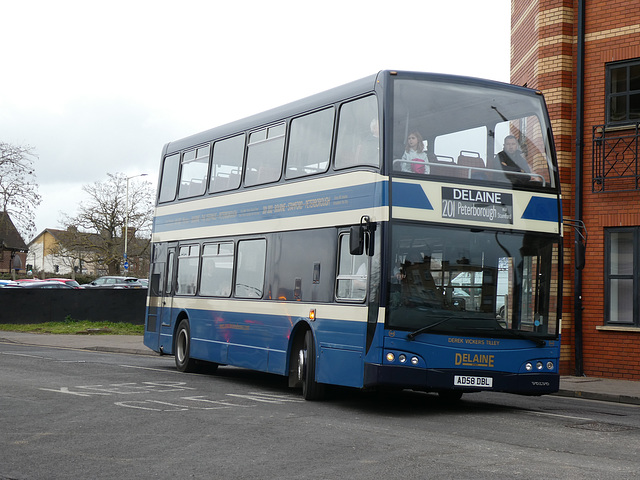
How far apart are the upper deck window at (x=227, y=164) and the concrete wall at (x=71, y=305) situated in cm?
1687

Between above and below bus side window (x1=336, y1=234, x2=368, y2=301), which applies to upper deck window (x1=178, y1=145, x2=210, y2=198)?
above

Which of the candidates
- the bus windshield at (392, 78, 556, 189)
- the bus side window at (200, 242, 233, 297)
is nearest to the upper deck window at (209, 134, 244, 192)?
the bus side window at (200, 242, 233, 297)

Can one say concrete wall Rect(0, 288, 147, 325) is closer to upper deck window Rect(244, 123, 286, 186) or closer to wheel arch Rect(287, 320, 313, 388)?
upper deck window Rect(244, 123, 286, 186)

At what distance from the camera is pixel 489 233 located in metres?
11.4

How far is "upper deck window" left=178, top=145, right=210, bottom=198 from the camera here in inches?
652

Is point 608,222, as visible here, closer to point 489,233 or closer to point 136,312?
point 489,233

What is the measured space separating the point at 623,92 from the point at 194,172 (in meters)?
8.44

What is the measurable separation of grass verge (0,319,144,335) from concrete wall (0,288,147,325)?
37 cm

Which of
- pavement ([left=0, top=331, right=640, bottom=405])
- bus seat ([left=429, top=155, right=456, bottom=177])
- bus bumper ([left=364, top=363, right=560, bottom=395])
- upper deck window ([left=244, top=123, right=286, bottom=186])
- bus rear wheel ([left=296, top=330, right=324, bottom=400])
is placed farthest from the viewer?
pavement ([left=0, top=331, right=640, bottom=405])

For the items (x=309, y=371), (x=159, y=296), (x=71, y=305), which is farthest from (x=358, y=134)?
(x=71, y=305)

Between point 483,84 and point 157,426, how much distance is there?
5988mm

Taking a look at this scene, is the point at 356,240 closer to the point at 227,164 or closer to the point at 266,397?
the point at 266,397

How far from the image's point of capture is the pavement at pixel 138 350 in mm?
14586

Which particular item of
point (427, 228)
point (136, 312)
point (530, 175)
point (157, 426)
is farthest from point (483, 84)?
point (136, 312)
